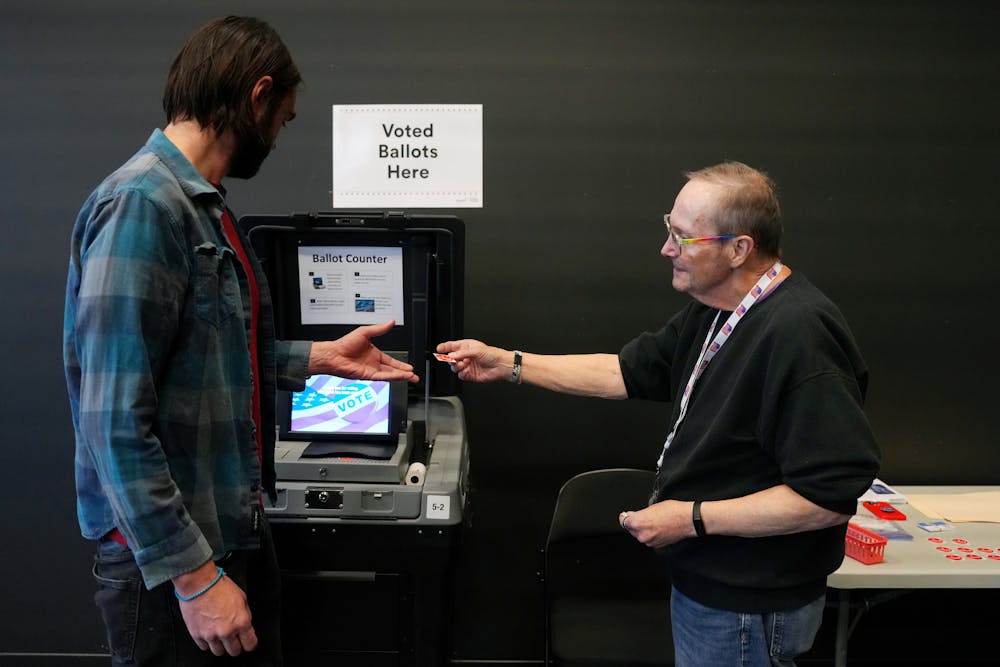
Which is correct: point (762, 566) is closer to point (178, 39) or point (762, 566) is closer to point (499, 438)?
point (499, 438)

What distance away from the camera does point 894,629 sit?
255 cm

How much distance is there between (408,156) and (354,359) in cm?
92

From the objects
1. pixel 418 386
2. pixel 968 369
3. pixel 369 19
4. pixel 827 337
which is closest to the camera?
pixel 827 337

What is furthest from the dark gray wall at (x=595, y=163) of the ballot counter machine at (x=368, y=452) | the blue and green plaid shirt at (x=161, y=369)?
the blue and green plaid shirt at (x=161, y=369)

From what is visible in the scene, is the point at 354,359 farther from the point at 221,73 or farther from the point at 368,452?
the point at 221,73

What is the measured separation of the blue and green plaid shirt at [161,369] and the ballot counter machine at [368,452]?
0.45 metres

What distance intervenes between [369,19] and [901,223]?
1.82 metres

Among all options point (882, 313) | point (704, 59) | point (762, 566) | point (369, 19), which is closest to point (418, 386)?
point (762, 566)

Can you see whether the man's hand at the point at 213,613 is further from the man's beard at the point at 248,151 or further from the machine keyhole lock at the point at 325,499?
the man's beard at the point at 248,151

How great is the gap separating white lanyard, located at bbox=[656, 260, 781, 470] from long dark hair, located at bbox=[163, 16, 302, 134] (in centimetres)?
93

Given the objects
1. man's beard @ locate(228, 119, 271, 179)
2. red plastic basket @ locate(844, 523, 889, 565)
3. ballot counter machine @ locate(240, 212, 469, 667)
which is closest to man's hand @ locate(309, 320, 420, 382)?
ballot counter machine @ locate(240, 212, 469, 667)

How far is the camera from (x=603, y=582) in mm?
2529

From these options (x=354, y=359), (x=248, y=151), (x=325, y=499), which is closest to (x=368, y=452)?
(x=325, y=499)

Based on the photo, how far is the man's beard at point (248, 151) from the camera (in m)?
1.26
